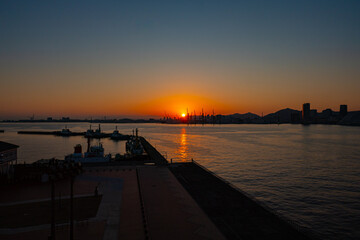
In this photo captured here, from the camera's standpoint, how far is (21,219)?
59.0 feet

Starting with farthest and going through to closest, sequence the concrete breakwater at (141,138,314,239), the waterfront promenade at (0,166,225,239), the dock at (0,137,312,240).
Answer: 1. the concrete breakwater at (141,138,314,239)
2. the dock at (0,137,312,240)
3. the waterfront promenade at (0,166,225,239)

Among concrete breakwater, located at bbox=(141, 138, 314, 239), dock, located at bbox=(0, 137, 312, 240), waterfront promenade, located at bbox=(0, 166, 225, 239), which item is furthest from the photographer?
concrete breakwater, located at bbox=(141, 138, 314, 239)

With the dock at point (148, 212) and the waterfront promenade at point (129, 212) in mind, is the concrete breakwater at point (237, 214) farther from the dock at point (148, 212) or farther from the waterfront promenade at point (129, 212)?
the waterfront promenade at point (129, 212)

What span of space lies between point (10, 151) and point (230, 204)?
1156 inches

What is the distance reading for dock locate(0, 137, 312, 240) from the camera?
1641 centimetres

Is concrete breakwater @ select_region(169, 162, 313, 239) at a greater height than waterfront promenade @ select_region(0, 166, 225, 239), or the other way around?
waterfront promenade @ select_region(0, 166, 225, 239)

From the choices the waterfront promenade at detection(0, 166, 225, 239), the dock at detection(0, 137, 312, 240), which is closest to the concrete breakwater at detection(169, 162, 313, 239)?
the dock at detection(0, 137, 312, 240)

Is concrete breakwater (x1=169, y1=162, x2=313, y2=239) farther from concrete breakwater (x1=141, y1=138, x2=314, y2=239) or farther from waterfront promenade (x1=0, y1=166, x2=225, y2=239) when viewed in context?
waterfront promenade (x1=0, y1=166, x2=225, y2=239)

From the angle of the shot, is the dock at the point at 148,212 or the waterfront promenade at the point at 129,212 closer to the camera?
the waterfront promenade at the point at 129,212

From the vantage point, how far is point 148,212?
2031cm

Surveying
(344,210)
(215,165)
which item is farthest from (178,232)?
(215,165)

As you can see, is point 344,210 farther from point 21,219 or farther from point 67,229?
point 21,219

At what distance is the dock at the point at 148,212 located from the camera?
16406 mm

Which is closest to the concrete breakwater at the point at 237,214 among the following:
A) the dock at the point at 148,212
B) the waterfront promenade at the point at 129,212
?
the dock at the point at 148,212
